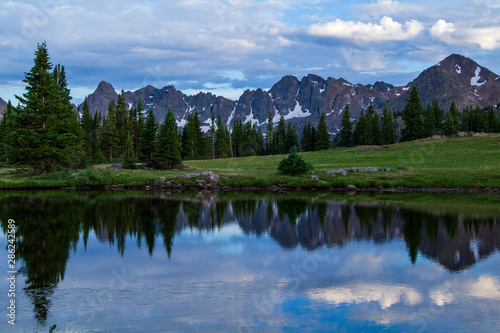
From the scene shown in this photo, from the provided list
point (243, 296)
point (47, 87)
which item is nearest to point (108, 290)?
point (243, 296)

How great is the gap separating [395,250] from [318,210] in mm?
10949

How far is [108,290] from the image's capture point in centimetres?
1235

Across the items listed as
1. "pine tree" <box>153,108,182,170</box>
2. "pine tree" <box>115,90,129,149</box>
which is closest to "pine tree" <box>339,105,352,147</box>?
"pine tree" <box>115,90,129,149</box>

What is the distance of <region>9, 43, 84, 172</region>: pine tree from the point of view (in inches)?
1818

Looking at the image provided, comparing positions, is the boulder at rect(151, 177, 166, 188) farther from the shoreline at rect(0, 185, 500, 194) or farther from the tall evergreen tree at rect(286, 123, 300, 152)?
the tall evergreen tree at rect(286, 123, 300, 152)

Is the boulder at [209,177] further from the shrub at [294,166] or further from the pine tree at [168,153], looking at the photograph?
the pine tree at [168,153]

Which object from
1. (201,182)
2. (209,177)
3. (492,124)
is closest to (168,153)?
(209,177)

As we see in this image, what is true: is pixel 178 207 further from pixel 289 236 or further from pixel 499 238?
pixel 499 238

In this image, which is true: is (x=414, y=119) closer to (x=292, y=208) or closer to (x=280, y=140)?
(x=280, y=140)

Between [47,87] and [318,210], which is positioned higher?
[47,87]

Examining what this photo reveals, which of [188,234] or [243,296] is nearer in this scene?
[243,296]

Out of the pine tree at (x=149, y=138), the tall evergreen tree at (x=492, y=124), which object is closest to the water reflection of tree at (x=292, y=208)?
the pine tree at (x=149, y=138)

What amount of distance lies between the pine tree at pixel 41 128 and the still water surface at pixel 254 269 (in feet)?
63.6

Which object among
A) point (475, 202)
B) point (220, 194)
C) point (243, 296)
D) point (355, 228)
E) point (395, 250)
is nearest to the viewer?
point (243, 296)
